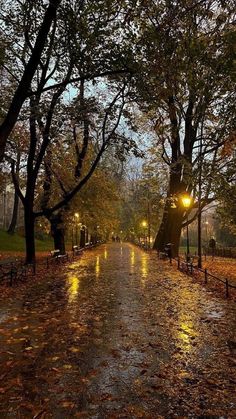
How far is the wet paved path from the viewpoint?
16.4ft

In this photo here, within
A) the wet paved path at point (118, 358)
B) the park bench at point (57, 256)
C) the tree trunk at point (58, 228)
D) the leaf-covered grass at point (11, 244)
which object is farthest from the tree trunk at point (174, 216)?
the wet paved path at point (118, 358)

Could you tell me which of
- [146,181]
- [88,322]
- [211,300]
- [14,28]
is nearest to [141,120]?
[146,181]

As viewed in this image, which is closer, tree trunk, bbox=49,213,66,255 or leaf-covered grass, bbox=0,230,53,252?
tree trunk, bbox=49,213,66,255

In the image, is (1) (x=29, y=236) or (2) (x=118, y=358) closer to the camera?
(2) (x=118, y=358)

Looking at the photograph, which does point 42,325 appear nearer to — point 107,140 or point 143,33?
point 143,33

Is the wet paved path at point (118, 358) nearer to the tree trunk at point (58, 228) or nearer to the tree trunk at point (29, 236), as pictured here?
the tree trunk at point (29, 236)

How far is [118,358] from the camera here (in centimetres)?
687

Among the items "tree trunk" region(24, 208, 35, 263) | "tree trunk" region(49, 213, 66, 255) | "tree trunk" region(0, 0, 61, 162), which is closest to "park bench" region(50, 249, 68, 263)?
"tree trunk" region(49, 213, 66, 255)

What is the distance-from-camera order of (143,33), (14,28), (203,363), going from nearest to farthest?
1. (203,363)
2. (143,33)
3. (14,28)

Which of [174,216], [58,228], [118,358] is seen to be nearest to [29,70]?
[118,358]

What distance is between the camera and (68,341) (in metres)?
7.90

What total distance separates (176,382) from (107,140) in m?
18.5

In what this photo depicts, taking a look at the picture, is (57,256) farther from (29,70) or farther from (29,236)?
(29,70)

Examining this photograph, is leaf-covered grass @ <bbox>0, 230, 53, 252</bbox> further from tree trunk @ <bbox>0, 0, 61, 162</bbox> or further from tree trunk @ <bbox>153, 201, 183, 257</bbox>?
tree trunk @ <bbox>0, 0, 61, 162</bbox>
